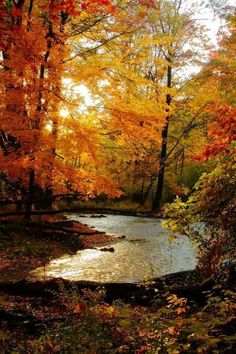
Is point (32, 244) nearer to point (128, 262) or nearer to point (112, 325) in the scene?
point (128, 262)

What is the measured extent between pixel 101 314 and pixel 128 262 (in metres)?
5.95

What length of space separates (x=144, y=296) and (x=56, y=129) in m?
6.05

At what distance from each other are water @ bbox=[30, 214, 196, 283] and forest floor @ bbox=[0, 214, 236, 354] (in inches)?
23.3

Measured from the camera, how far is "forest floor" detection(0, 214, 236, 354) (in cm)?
376

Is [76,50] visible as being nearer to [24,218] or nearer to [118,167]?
[24,218]

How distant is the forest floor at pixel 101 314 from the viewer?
12.3 ft

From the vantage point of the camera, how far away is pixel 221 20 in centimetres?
2172

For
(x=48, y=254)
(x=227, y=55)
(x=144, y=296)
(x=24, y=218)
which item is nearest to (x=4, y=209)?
(x=24, y=218)

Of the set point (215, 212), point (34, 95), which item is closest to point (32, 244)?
point (34, 95)

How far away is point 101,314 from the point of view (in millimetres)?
4535

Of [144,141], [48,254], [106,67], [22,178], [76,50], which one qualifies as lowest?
[48,254]

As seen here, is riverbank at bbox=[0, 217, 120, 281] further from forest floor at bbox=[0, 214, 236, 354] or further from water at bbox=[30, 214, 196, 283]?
Result: water at bbox=[30, 214, 196, 283]

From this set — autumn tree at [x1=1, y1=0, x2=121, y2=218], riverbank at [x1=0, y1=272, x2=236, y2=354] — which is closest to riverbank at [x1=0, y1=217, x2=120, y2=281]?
autumn tree at [x1=1, y1=0, x2=121, y2=218]

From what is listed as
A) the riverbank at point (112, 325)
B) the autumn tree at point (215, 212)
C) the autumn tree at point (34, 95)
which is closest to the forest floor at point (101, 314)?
the riverbank at point (112, 325)
